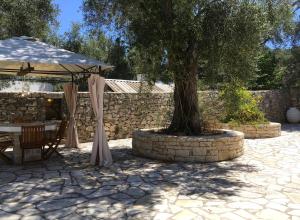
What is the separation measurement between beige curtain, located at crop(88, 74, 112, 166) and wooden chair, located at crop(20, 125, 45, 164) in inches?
44.2

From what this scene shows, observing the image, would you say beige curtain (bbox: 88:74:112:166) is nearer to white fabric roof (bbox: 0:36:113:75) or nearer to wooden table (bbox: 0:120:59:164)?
white fabric roof (bbox: 0:36:113:75)

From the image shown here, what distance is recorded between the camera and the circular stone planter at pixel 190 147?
8.10m

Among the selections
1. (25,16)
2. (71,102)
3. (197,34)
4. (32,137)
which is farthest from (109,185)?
(25,16)

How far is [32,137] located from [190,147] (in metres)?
3.48

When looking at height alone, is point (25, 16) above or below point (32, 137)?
above

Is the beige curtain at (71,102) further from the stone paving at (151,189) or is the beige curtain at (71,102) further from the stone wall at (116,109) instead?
the stone paving at (151,189)

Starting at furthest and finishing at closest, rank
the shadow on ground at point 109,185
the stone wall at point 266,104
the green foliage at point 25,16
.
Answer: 1. the stone wall at point 266,104
2. the green foliage at point 25,16
3. the shadow on ground at point 109,185

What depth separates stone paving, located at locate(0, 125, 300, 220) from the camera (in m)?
4.68

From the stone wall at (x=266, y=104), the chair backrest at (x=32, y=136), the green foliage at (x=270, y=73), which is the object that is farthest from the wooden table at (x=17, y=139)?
the green foliage at (x=270, y=73)

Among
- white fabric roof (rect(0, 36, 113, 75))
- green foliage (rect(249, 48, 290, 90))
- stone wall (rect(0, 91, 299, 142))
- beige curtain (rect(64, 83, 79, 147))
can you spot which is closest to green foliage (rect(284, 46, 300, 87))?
green foliage (rect(249, 48, 290, 90))

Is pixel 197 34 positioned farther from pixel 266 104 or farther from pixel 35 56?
pixel 266 104

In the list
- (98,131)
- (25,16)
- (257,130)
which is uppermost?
(25,16)

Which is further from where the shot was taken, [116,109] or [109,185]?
[116,109]

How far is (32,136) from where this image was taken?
7348 mm
